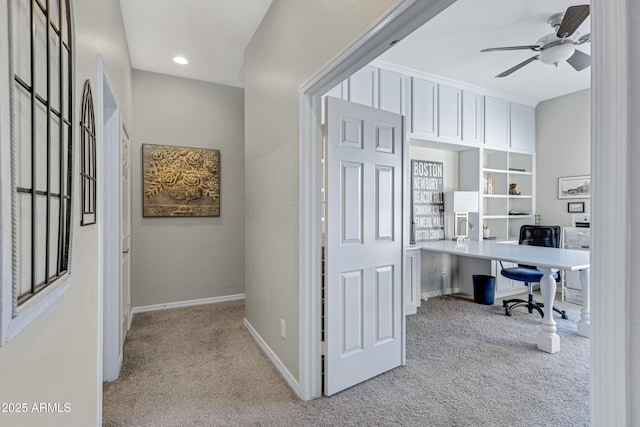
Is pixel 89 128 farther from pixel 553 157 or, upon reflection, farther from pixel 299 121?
pixel 553 157

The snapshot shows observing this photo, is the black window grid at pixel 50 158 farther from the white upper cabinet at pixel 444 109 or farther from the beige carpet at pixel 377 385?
the white upper cabinet at pixel 444 109

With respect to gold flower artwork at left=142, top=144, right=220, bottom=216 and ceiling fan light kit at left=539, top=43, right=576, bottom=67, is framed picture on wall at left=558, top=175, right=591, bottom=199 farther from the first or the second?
gold flower artwork at left=142, top=144, right=220, bottom=216

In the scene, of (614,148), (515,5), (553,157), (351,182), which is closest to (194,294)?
(351,182)

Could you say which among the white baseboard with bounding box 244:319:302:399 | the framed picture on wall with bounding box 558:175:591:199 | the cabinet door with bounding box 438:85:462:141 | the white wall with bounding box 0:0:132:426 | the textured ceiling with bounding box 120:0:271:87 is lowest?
the white baseboard with bounding box 244:319:302:399

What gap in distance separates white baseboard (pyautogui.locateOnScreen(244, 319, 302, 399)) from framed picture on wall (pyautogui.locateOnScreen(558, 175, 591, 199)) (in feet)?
15.3

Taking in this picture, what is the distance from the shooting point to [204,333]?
3082 mm

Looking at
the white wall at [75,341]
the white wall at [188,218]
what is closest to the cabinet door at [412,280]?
the white wall at [188,218]

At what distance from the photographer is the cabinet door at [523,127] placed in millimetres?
4684

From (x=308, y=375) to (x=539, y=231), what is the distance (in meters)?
3.67

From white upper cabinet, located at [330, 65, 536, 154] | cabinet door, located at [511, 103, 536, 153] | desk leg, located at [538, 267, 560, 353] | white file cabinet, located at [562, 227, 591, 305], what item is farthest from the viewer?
cabinet door, located at [511, 103, 536, 153]

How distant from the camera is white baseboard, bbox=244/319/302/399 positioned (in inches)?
82.1

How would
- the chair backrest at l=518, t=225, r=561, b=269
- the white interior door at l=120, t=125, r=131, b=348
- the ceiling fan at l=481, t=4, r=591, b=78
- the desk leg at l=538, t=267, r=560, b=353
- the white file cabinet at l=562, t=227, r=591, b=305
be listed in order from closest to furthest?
1. the ceiling fan at l=481, t=4, r=591, b=78
2. the white interior door at l=120, t=125, r=131, b=348
3. the desk leg at l=538, t=267, r=560, b=353
4. the chair backrest at l=518, t=225, r=561, b=269
5. the white file cabinet at l=562, t=227, r=591, b=305

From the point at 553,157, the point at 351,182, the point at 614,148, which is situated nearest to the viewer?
the point at 614,148

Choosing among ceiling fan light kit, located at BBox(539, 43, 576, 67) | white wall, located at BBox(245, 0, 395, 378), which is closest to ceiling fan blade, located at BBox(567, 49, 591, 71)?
ceiling fan light kit, located at BBox(539, 43, 576, 67)
